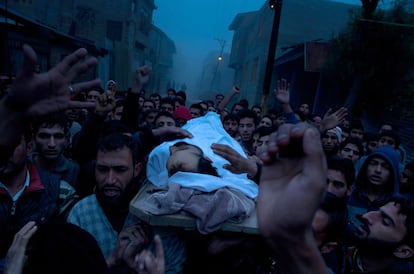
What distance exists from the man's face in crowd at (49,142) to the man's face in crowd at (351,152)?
3.79 metres

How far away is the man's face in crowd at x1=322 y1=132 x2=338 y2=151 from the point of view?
178 inches

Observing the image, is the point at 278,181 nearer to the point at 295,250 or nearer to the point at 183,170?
the point at 295,250

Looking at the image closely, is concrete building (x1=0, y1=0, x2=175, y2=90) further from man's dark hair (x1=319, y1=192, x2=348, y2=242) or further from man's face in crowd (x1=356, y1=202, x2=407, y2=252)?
man's face in crowd (x1=356, y1=202, x2=407, y2=252)

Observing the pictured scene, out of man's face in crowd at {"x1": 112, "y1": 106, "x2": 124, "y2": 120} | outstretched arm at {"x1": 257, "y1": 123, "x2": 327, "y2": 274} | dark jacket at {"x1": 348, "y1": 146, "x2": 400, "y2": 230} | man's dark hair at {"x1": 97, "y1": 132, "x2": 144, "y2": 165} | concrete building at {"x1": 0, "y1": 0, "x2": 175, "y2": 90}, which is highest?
concrete building at {"x1": 0, "y1": 0, "x2": 175, "y2": 90}

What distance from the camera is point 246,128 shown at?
5.14 meters

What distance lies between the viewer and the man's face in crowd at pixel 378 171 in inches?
139

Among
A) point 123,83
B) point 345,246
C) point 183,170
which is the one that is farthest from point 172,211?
point 123,83

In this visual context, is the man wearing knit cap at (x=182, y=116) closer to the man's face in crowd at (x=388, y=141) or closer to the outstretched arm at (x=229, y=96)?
the outstretched arm at (x=229, y=96)

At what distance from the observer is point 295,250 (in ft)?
3.23

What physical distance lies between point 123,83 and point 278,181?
764 inches

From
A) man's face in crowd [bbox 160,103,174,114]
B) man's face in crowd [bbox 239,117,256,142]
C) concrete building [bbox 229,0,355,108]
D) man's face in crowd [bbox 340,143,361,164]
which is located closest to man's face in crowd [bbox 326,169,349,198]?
man's face in crowd [bbox 340,143,361,164]

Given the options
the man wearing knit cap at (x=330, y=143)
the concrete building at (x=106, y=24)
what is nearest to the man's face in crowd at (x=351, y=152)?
the man wearing knit cap at (x=330, y=143)

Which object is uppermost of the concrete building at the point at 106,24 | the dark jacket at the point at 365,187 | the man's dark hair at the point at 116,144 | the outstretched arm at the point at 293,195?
the concrete building at the point at 106,24

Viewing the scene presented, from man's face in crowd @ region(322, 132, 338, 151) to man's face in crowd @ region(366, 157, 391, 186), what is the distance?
885mm
